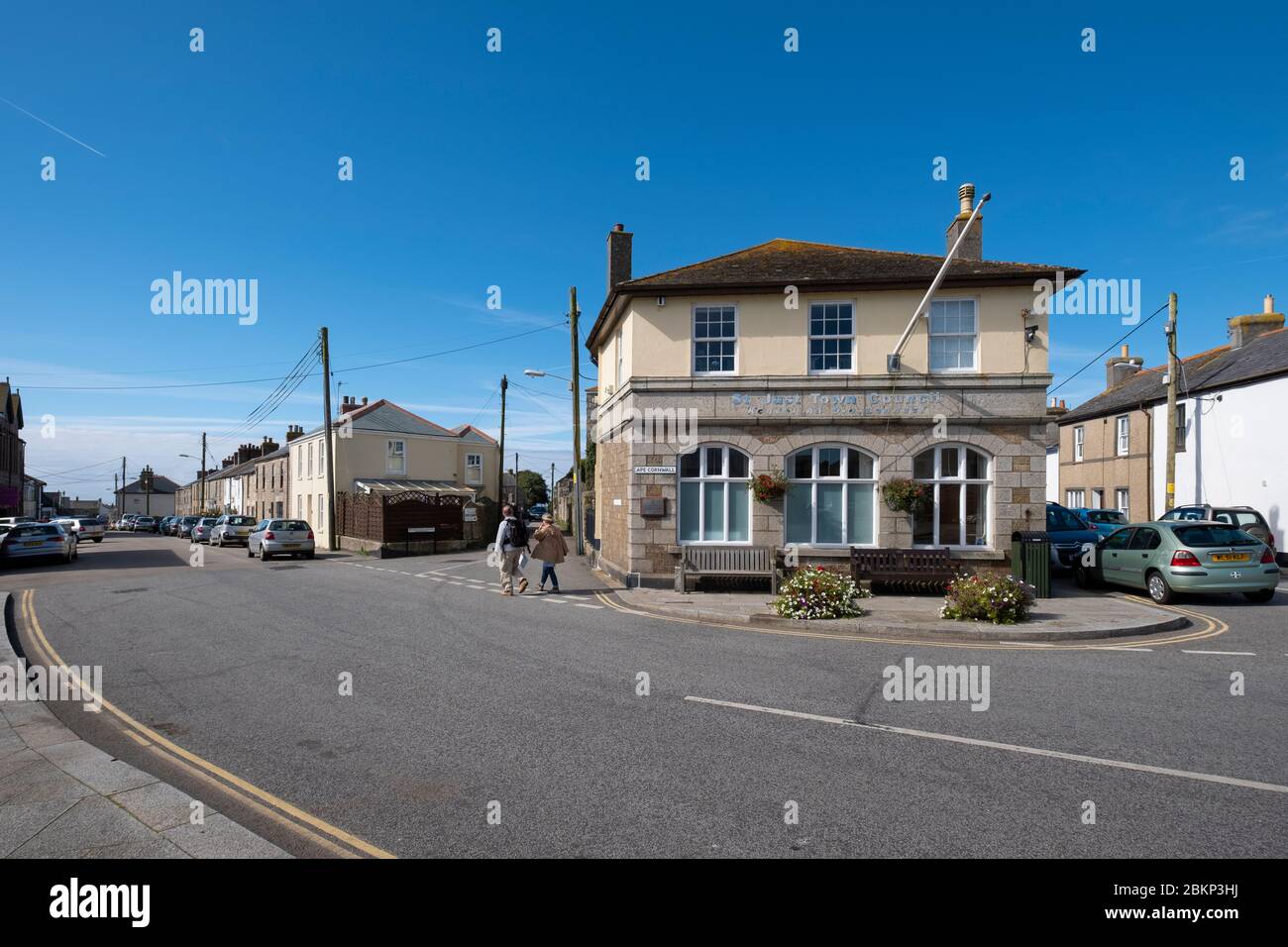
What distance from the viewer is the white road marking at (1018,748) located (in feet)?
16.4

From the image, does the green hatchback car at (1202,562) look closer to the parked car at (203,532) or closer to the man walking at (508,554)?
the man walking at (508,554)

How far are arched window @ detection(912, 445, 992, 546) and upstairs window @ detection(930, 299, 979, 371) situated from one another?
6.14 ft

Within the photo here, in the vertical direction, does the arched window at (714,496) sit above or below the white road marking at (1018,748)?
above

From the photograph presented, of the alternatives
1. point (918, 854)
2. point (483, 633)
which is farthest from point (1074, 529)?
point (918, 854)

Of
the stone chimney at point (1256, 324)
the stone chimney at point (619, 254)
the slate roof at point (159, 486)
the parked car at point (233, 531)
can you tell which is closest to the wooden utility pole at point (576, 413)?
the stone chimney at point (619, 254)

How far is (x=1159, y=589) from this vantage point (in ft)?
45.3

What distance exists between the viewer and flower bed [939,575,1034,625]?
11266 millimetres

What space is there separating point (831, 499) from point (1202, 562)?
690 cm

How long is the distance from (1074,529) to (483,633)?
57.7 ft

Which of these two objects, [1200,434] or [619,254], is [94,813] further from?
[1200,434]

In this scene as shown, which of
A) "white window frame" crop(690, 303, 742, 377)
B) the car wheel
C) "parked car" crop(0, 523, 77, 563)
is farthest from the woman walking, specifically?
"parked car" crop(0, 523, 77, 563)

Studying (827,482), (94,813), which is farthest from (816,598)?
(94,813)

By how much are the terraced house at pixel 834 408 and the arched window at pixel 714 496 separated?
32mm
